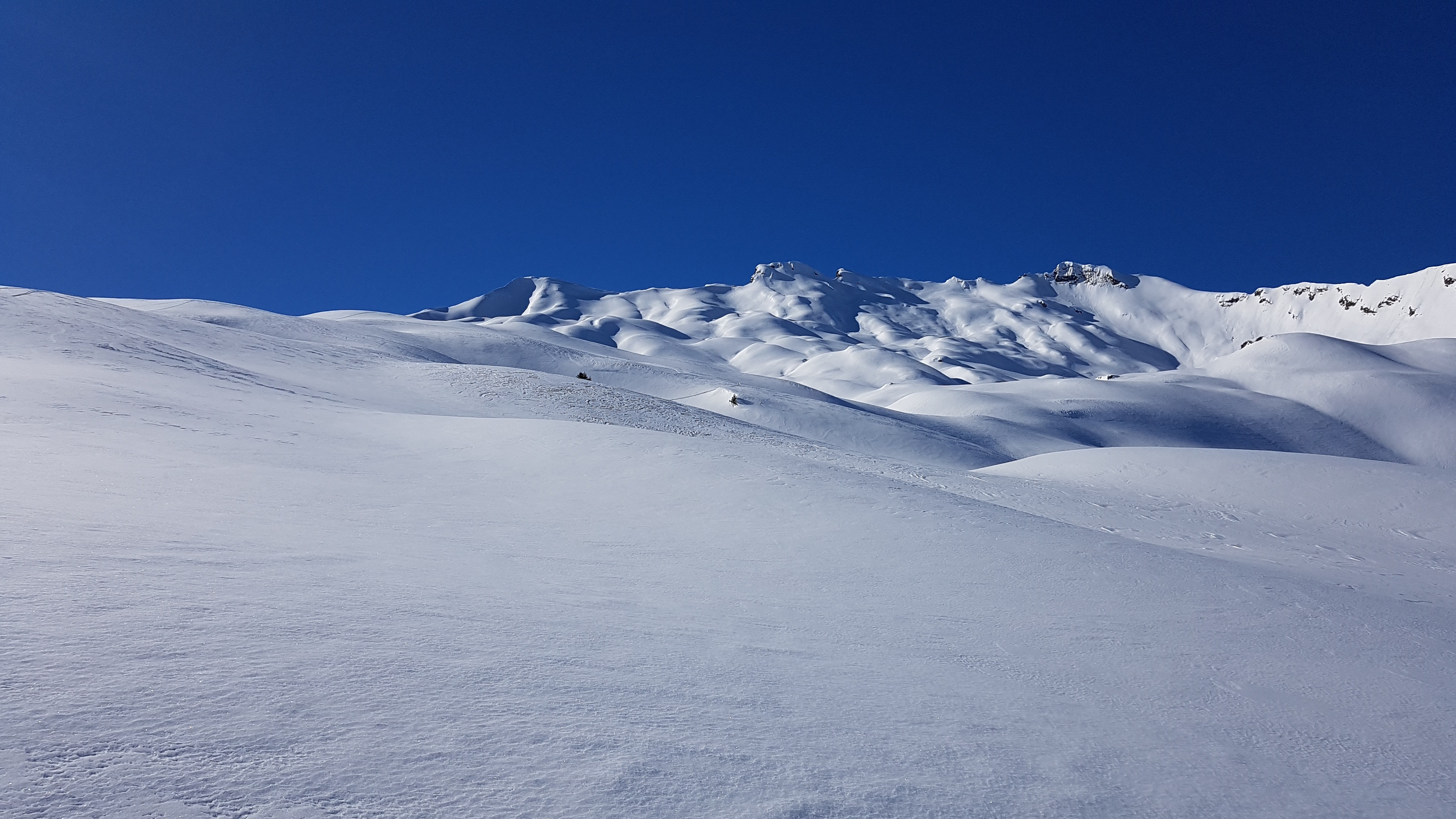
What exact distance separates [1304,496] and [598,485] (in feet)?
50.2

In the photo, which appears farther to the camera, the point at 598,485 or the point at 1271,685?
the point at 598,485

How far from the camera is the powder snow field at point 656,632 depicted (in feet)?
9.80

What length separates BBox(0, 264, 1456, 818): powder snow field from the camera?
299 cm

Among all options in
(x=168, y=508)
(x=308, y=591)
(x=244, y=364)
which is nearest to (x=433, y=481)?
(x=168, y=508)

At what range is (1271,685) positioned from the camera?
516 centimetres

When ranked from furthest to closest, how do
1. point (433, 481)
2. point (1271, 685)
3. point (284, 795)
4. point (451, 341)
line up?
point (451, 341) < point (433, 481) < point (1271, 685) < point (284, 795)

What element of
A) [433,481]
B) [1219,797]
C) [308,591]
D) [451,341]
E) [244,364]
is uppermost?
[451,341]

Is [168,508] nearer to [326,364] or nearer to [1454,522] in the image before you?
[1454,522]

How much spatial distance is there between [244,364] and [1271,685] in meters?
32.3

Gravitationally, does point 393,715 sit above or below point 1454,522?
below

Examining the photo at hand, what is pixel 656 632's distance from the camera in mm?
4941

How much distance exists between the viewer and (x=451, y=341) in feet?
218

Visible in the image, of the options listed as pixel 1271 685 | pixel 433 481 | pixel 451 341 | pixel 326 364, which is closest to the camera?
pixel 1271 685

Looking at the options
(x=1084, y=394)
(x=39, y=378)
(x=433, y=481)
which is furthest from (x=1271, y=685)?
(x=1084, y=394)
